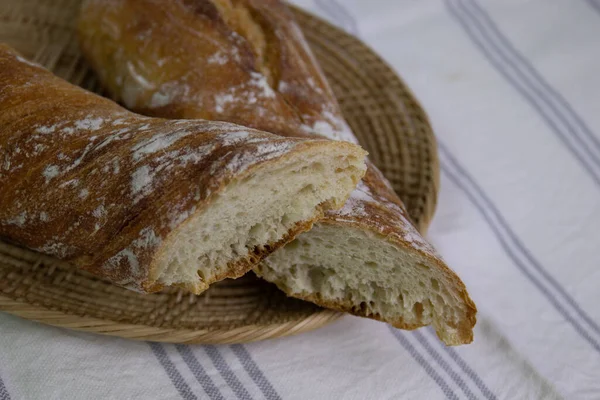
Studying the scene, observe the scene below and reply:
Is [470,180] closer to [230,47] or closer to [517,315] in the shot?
[517,315]

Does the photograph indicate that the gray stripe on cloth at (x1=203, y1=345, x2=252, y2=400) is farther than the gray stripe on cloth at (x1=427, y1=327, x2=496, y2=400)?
No

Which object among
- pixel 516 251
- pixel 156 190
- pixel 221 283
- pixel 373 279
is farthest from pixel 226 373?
pixel 516 251

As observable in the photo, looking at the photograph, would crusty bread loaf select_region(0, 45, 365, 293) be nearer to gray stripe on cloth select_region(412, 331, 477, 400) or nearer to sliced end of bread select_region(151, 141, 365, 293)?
sliced end of bread select_region(151, 141, 365, 293)

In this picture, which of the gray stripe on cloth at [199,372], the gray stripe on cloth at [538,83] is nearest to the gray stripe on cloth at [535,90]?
the gray stripe on cloth at [538,83]

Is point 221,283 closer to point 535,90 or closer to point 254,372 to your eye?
point 254,372

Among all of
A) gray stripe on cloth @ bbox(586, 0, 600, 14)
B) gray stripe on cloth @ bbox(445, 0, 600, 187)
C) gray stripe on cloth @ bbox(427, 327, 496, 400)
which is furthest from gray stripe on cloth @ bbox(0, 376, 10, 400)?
gray stripe on cloth @ bbox(586, 0, 600, 14)

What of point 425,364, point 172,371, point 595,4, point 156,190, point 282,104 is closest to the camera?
point 156,190
